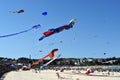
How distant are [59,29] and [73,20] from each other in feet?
6.57

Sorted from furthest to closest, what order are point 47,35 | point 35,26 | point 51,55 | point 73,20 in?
1. point 51,55
2. point 73,20
3. point 47,35
4. point 35,26

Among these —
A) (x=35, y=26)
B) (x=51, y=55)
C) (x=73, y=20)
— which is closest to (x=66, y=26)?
(x=73, y=20)


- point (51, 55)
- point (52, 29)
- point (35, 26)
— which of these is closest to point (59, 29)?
point (52, 29)

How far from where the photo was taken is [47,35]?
3625 cm

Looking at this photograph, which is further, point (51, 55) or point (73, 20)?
point (51, 55)

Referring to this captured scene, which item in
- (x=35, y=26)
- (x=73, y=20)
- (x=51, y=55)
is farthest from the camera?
(x=51, y=55)

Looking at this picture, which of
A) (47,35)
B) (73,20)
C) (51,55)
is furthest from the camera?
(51,55)

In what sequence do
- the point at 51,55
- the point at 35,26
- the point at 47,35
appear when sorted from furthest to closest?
the point at 51,55 → the point at 47,35 → the point at 35,26

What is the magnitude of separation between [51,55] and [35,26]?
87.0 feet

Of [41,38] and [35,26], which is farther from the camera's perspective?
[41,38]

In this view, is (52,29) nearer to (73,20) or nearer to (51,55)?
(73,20)

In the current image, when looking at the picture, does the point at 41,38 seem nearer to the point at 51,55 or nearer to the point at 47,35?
the point at 47,35

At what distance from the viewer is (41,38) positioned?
37.2 m

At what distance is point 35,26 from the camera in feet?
102
